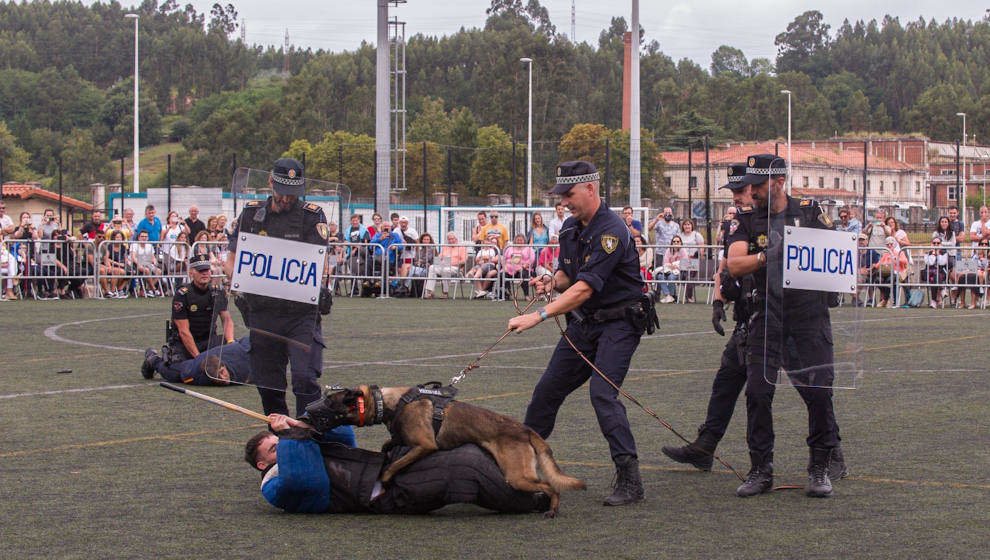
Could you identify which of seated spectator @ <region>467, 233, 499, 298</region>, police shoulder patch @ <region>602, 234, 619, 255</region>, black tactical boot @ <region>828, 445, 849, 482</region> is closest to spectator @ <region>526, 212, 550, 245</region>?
seated spectator @ <region>467, 233, 499, 298</region>

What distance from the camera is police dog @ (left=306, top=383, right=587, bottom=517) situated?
18.1 feet

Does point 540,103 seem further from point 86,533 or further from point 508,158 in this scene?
point 86,533

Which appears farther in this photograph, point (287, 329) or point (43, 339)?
point (43, 339)

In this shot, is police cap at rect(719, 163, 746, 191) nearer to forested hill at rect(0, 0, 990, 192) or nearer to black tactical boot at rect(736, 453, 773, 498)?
black tactical boot at rect(736, 453, 773, 498)

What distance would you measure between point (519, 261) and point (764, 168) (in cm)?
1665

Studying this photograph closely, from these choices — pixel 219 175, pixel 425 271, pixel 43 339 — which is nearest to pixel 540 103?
pixel 219 175

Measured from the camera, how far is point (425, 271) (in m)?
23.7

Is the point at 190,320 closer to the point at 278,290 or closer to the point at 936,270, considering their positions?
the point at 278,290

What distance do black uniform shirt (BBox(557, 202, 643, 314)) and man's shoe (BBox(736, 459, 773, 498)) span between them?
118 centimetres

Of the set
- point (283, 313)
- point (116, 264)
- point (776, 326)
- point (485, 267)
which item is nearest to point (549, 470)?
point (776, 326)

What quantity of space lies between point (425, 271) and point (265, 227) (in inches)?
677

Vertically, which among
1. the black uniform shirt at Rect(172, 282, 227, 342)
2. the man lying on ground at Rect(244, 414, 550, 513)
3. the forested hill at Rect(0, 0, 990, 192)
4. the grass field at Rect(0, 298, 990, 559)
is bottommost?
the grass field at Rect(0, 298, 990, 559)

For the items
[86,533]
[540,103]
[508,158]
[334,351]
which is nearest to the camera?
[86,533]

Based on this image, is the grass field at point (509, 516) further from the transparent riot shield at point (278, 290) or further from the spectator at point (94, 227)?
the spectator at point (94, 227)
